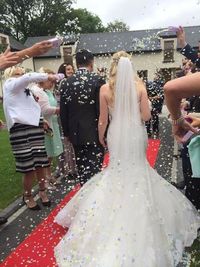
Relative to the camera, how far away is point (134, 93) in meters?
4.61

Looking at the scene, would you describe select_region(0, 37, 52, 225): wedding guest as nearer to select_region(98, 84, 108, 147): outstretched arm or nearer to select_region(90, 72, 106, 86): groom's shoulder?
select_region(98, 84, 108, 147): outstretched arm

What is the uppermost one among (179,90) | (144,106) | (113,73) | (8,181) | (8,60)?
(8,60)

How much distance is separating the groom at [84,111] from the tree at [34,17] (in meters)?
67.8

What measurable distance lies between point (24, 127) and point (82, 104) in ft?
3.36

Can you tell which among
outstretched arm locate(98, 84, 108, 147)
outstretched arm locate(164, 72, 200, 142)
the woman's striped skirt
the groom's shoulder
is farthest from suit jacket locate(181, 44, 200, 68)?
outstretched arm locate(164, 72, 200, 142)

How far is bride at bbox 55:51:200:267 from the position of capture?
3891 mm

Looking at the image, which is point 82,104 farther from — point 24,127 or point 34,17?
point 34,17

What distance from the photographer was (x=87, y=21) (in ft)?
255

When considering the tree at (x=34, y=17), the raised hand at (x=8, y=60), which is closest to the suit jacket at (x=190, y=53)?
the raised hand at (x=8, y=60)

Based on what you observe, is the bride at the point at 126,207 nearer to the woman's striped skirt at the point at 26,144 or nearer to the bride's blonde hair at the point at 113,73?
the bride's blonde hair at the point at 113,73

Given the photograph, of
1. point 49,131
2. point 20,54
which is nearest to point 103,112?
point 20,54

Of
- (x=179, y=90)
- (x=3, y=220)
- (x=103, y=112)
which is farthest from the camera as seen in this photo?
(x=3, y=220)

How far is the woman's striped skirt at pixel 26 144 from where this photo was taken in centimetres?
595

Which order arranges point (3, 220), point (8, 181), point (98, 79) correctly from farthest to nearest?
1. point (8, 181)
2. point (3, 220)
3. point (98, 79)
